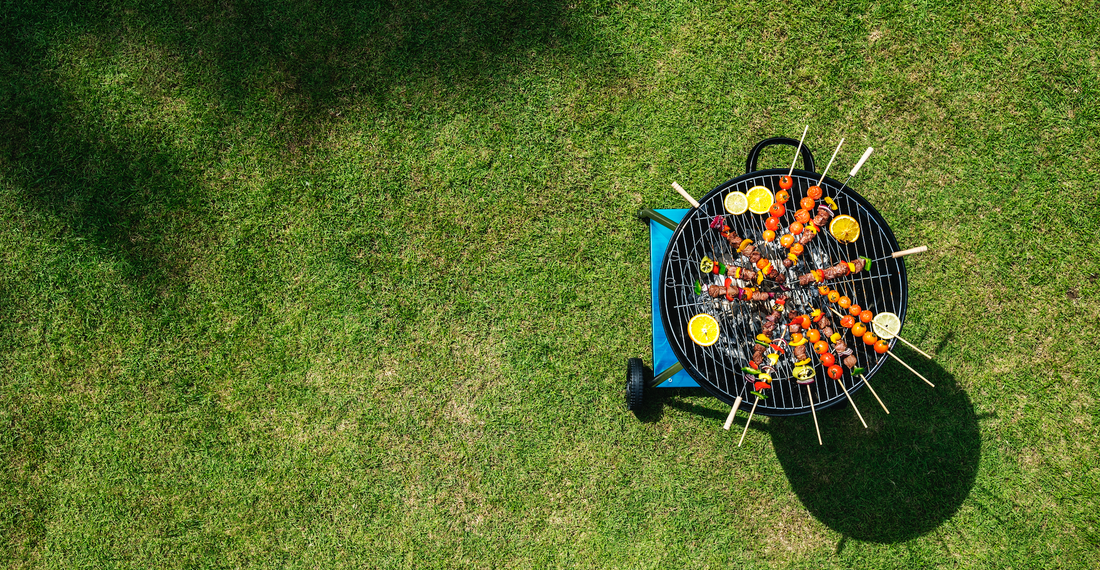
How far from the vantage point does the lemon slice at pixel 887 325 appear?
3.80 metres

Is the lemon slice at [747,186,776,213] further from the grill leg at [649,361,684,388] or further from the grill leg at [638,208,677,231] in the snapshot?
the grill leg at [649,361,684,388]

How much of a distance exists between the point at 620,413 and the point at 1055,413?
349 centimetres

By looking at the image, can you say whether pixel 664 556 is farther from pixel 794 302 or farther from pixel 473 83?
pixel 473 83

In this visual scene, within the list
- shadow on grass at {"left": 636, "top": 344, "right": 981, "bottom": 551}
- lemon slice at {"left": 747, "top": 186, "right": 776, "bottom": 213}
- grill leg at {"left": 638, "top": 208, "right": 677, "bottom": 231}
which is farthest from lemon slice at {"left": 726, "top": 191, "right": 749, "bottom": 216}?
shadow on grass at {"left": 636, "top": 344, "right": 981, "bottom": 551}

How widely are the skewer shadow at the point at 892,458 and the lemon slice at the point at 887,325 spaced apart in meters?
1.30

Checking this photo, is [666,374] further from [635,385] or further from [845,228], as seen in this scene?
[845,228]

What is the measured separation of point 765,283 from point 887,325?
0.77 meters

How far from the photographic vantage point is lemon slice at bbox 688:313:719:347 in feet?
12.6

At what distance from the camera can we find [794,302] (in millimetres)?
4051

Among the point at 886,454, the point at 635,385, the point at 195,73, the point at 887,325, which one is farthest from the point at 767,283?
the point at 195,73

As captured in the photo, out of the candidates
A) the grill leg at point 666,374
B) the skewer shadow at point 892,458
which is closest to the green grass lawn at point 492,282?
the skewer shadow at point 892,458

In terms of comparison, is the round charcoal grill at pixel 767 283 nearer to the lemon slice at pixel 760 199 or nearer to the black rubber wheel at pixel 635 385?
the lemon slice at pixel 760 199

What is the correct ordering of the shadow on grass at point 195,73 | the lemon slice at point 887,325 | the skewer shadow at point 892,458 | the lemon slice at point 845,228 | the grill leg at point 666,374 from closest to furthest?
the lemon slice at point 887,325, the lemon slice at point 845,228, the grill leg at point 666,374, the skewer shadow at point 892,458, the shadow on grass at point 195,73

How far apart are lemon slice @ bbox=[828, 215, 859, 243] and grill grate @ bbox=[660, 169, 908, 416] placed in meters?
0.11
